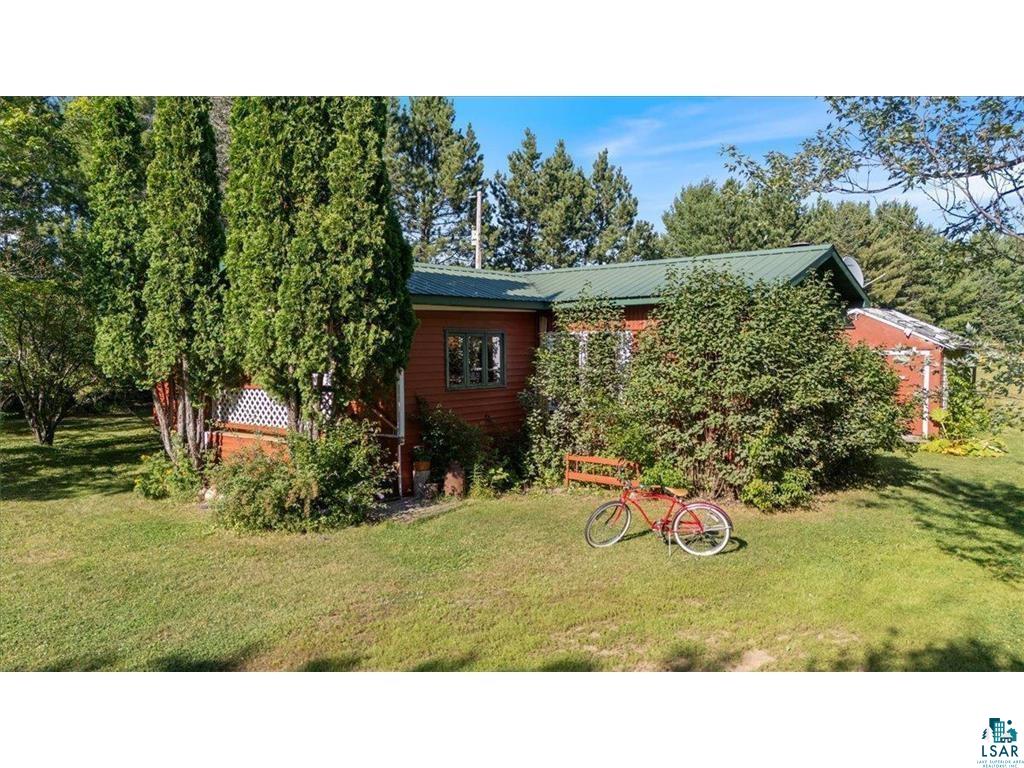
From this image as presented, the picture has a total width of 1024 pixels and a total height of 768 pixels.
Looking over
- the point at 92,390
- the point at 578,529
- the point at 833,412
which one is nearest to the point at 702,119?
the point at 833,412

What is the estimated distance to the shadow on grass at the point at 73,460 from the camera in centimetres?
1012

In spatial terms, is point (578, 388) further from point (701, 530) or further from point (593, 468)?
point (701, 530)

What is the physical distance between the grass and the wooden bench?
78cm

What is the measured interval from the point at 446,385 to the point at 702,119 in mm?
5139

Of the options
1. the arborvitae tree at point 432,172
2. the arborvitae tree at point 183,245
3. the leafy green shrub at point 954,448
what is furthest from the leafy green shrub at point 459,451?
the arborvitae tree at point 432,172

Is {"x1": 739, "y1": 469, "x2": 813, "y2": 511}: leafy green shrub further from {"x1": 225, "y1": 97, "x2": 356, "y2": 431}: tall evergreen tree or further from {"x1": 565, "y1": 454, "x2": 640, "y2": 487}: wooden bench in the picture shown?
{"x1": 225, "y1": 97, "x2": 356, "y2": 431}: tall evergreen tree

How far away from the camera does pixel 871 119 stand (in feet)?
15.4

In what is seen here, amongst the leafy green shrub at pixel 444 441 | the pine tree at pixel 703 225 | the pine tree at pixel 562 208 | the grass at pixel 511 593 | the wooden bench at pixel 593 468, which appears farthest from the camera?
the pine tree at pixel 703 225

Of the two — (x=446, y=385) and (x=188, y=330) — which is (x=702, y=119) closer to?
(x=446, y=385)

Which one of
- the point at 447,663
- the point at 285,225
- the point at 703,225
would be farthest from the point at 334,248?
the point at 703,225

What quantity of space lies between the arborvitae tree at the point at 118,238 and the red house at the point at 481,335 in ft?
5.56

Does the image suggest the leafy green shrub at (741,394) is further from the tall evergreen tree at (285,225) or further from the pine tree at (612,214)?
the pine tree at (612,214)

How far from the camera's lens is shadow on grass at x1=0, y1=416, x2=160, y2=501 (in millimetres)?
10117

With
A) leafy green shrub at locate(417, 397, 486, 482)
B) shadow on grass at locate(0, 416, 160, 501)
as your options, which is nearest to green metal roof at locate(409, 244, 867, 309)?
leafy green shrub at locate(417, 397, 486, 482)
